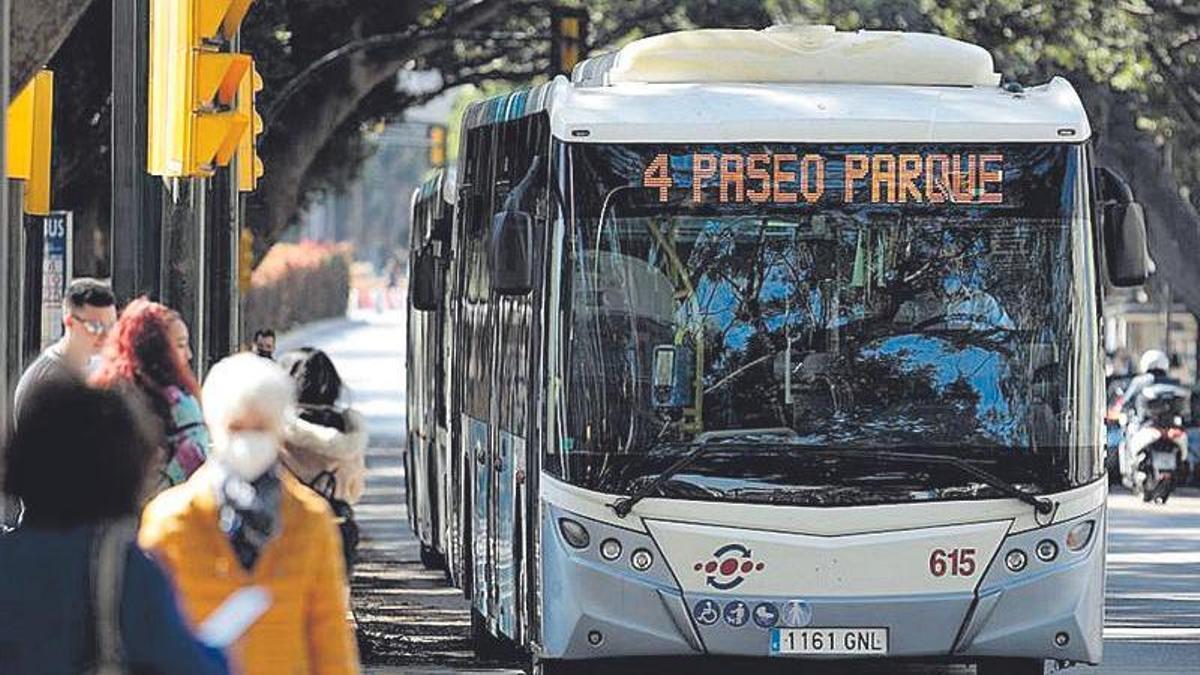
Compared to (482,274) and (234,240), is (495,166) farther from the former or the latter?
(234,240)

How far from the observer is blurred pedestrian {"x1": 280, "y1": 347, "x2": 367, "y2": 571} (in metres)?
13.1

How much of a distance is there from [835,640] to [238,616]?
6268 mm

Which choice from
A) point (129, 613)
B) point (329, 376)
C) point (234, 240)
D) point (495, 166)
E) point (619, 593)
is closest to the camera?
point (129, 613)

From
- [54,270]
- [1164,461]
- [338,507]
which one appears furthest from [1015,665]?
[1164,461]

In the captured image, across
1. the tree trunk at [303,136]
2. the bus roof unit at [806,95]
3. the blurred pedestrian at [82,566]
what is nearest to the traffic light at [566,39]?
the tree trunk at [303,136]

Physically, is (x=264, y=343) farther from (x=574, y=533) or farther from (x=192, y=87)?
(x=192, y=87)

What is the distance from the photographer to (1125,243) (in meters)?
12.9

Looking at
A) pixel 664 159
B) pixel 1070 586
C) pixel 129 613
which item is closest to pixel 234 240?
pixel 664 159

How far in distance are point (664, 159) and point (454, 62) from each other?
1099 inches

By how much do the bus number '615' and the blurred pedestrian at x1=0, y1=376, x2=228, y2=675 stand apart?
25.0ft

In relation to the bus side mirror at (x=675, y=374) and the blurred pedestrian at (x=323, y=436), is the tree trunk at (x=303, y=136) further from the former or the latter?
the bus side mirror at (x=675, y=374)

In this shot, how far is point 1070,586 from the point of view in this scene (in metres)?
13.0

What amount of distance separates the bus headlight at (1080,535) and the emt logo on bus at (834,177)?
55.7 inches

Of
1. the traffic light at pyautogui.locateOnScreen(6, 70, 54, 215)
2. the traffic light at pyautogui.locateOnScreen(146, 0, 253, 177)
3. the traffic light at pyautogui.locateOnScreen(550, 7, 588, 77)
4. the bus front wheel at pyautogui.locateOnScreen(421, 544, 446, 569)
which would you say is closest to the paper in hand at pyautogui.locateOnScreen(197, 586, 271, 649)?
the traffic light at pyautogui.locateOnScreen(6, 70, 54, 215)
